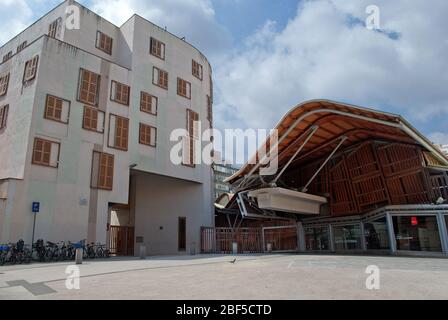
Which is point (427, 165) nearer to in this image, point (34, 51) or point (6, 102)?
point (34, 51)

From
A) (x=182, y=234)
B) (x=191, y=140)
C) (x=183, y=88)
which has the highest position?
(x=183, y=88)

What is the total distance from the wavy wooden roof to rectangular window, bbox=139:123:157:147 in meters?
6.52

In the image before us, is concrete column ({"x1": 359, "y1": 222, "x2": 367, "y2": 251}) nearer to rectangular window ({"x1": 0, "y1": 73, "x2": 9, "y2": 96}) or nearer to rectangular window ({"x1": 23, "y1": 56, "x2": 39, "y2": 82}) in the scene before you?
rectangular window ({"x1": 23, "y1": 56, "x2": 39, "y2": 82})

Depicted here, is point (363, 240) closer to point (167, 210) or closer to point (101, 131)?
point (167, 210)

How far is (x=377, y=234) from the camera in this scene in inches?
806

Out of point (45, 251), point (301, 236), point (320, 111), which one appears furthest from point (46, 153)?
point (301, 236)

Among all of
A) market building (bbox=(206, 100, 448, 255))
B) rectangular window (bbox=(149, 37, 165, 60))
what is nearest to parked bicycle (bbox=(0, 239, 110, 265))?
market building (bbox=(206, 100, 448, 255))

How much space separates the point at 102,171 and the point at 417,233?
1814cm

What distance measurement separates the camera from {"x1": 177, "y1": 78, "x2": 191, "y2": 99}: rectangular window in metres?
28.0

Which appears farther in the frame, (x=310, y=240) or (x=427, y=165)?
(x=310, y=240)

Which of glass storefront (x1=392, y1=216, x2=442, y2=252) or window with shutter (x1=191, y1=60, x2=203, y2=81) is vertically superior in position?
window with shutter (x1=191, y1=60, x2=203, y2=81)

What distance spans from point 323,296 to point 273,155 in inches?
670
